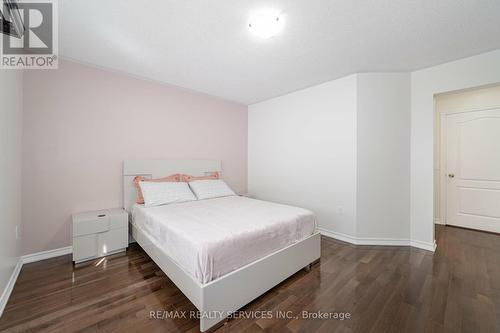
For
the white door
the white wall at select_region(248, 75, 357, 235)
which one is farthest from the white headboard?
the white door

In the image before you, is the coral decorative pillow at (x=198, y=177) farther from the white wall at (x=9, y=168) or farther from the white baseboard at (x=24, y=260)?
the white wall at (x=9, y=168)

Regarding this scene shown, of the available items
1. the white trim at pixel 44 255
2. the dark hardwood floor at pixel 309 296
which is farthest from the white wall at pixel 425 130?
the white trim at pixel 44 255

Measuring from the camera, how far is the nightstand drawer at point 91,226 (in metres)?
2.21

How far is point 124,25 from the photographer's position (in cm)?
187

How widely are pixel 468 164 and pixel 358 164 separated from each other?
7.48ft

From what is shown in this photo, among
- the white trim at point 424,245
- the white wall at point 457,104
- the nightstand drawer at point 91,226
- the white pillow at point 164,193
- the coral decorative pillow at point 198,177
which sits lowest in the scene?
the white trim at point 424,245

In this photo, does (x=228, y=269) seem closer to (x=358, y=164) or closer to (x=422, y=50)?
(x=358, y=164)

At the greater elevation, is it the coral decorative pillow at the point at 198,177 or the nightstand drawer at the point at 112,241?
the coral decorative pillow at the point at 198,177

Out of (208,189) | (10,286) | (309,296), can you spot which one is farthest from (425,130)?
(10,286)

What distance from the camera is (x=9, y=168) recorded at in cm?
179

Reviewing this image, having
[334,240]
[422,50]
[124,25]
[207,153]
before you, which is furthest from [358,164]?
[124,25]

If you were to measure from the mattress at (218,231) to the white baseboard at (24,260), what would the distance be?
2.81 feet

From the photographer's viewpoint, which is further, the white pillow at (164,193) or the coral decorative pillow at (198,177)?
the coral decorative pillow at (198,177)

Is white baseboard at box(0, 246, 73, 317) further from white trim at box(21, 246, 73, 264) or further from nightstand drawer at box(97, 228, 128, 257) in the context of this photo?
nightstand drawer at box(97, 228, 128, 257)
